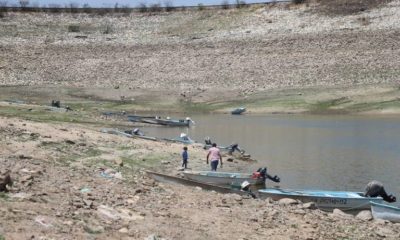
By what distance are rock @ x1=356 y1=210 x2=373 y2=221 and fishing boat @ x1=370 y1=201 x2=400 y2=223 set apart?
19 cm

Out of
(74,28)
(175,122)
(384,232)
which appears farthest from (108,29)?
(384,232)

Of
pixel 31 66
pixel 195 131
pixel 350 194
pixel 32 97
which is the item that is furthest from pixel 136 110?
pixel 350 194

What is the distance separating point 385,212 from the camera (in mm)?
18156

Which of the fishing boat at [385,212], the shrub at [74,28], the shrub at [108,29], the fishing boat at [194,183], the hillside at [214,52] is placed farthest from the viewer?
the shrub at [74,28]

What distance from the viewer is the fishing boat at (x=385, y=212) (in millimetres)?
17953

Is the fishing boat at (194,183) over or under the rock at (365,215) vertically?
over

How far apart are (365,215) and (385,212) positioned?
2.38 feet

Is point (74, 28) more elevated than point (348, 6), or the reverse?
point (348, 6)

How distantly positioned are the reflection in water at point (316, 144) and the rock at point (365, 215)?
4.43 m

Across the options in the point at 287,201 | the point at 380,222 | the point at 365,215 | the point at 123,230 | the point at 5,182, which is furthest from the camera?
the point at 287,201

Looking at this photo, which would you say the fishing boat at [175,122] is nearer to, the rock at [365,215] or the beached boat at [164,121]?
the beached boat at [164,121]

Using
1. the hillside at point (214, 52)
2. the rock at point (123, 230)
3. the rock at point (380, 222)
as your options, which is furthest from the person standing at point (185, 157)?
the hillside at point (214, 52)

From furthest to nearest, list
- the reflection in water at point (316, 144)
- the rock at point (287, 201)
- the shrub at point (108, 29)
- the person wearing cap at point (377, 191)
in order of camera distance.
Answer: the shrub at point (108, 29)
the reflection in water at point (316, 144)
the person wearing cap at point (377, 191)
the rock at point (287, 201)

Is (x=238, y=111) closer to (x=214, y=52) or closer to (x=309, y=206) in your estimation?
(x=214, y=52)
